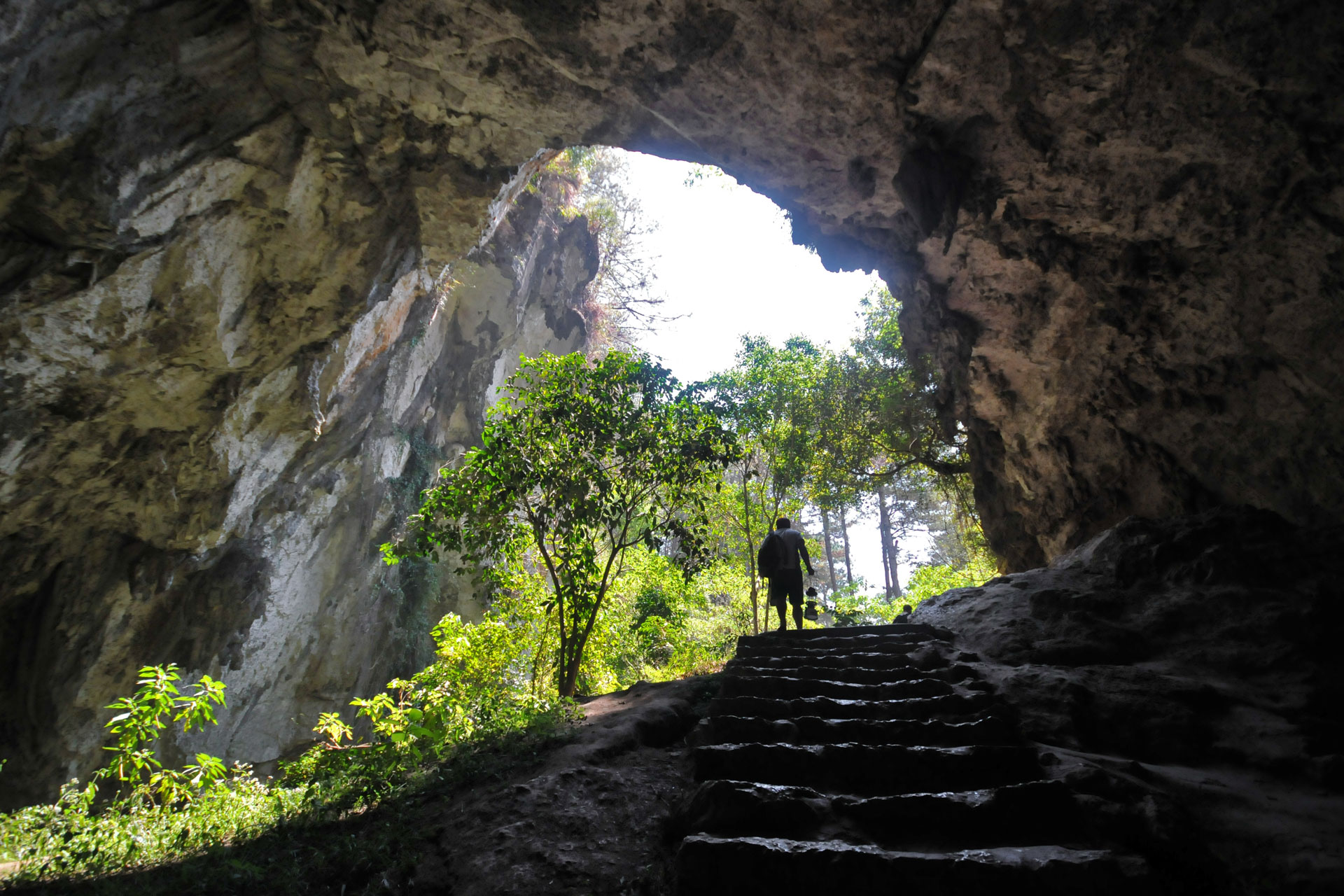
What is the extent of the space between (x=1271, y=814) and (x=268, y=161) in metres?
9.38

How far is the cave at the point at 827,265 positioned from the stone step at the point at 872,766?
76cm

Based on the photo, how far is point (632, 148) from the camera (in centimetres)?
737

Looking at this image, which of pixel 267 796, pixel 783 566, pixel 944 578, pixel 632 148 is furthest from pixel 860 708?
pixel 944 578

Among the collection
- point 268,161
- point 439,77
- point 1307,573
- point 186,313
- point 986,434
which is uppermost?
point 439,77

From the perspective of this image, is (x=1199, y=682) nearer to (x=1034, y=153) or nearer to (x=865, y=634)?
(x=865, y=634)

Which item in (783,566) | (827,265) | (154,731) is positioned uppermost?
(827,265)

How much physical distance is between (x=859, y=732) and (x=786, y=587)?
13.4 feet

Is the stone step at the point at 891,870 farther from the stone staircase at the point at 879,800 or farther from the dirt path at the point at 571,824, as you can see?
the dirt path at the point at 571,824

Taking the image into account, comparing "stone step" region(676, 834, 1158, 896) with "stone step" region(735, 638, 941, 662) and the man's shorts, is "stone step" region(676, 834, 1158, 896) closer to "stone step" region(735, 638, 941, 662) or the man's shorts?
"stone step" region(735, 638, 941, 662)

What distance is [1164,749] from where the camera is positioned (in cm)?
345

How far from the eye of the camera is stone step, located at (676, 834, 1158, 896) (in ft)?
7.54

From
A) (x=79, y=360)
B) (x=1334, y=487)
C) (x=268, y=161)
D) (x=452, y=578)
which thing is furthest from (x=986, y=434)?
(x=452, y=578)

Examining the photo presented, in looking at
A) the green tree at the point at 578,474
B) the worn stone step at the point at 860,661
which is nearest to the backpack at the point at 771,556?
the green tree at the point at 578,474

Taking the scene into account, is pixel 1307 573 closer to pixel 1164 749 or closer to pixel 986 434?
pixel 1164 749
